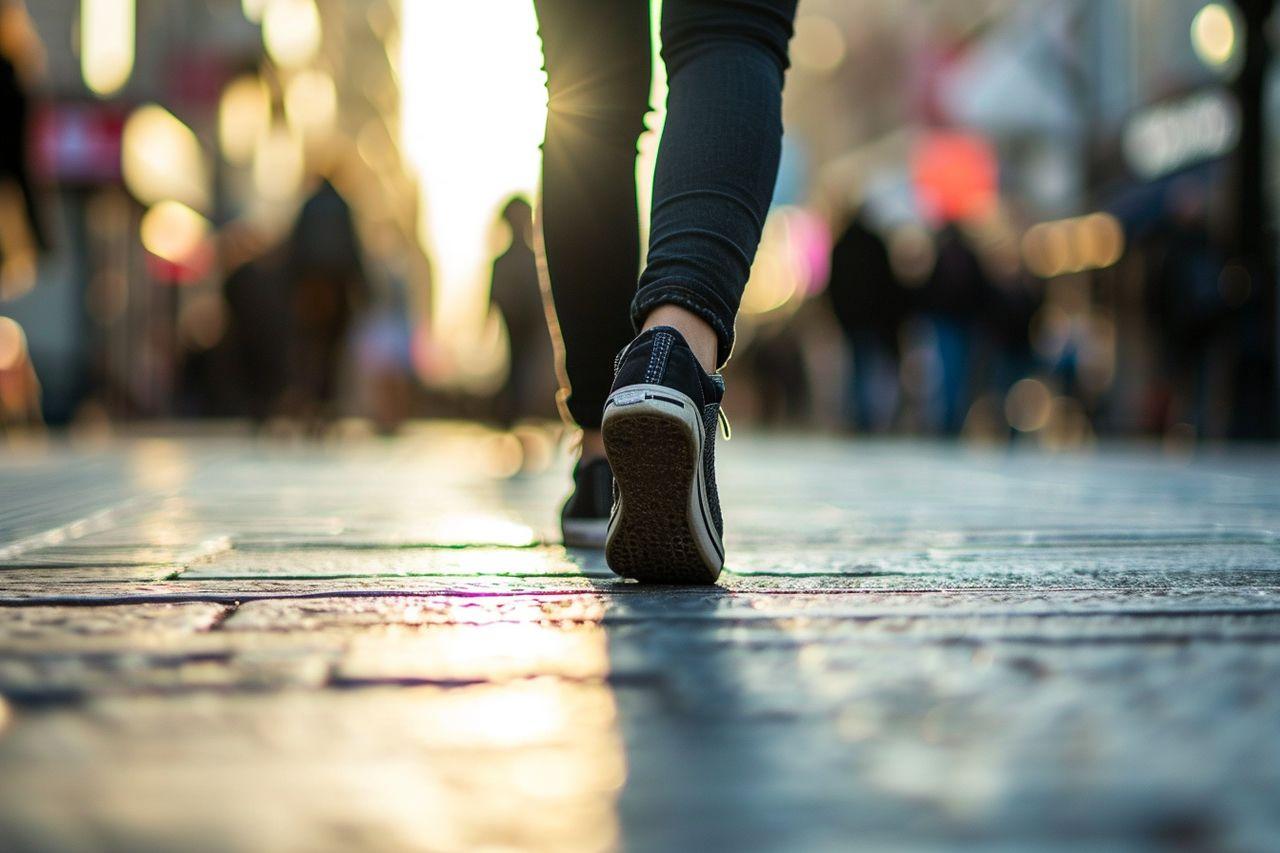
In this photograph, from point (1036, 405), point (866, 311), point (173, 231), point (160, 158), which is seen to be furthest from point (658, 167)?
point (173, 231)

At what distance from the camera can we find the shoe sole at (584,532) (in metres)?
2.25

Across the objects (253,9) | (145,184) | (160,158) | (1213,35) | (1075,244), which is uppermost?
(253,9)

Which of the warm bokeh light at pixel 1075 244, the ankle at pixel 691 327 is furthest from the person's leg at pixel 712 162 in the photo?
the warm bokeh light at pixel 1075 244

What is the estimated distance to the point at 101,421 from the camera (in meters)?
17.6

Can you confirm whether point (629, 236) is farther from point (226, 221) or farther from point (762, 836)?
point (226, 221)

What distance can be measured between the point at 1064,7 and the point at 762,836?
19.7 m

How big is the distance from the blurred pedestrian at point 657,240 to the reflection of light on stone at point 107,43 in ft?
59.2

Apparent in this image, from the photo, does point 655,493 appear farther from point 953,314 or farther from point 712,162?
point 953,314

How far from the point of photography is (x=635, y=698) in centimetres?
101

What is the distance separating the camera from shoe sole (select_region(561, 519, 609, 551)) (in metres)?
2.25

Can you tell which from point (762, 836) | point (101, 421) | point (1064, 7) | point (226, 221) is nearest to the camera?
point (762, 836)

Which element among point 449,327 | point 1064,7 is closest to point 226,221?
point 1064,7

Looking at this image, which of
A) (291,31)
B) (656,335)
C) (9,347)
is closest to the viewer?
(656,335)

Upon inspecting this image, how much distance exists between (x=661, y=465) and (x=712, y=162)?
43cm
